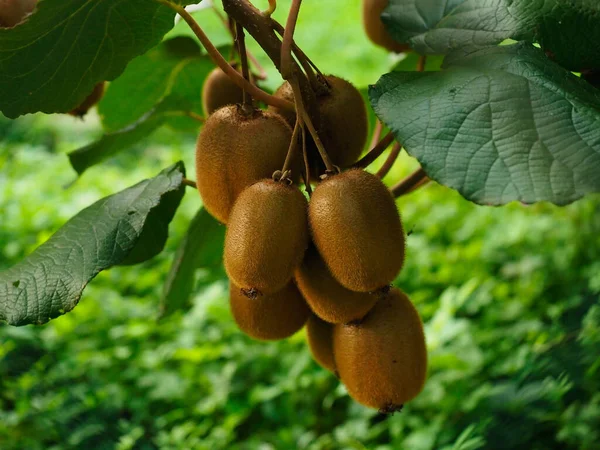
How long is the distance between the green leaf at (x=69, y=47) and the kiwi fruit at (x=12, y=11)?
0.12 meters

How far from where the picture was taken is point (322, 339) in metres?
0.88

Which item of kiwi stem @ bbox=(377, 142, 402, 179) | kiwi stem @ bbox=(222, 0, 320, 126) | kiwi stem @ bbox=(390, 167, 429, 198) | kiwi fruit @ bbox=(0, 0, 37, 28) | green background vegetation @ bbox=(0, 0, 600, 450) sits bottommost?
green background vegetation @ bbox=(0, 0, 600, 450)

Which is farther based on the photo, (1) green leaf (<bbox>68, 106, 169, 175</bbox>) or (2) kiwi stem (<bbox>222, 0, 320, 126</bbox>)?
(1) green leaf (<bbox>68, 106, 169, 175</bbox>)

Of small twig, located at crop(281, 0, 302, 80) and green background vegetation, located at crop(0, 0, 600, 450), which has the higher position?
small twig, located at crop(281, 0, 302, 80)

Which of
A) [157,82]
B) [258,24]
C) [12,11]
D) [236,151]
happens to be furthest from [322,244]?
[157,82]

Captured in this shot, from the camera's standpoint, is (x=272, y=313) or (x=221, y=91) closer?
(x=272, y=313)

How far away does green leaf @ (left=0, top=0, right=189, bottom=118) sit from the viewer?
738 mm

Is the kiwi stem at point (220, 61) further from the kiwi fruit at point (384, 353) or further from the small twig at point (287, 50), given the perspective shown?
the kiwi fruit at point (384, 353)

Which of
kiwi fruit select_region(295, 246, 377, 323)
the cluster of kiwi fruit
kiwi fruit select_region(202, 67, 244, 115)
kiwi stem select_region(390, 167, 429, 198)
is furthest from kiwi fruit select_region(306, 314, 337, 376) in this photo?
kiwi fruit select_region(202, 67, 244, 115)

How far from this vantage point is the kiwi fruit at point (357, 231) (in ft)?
2.17

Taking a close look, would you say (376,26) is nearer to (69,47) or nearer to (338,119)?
(338,119)

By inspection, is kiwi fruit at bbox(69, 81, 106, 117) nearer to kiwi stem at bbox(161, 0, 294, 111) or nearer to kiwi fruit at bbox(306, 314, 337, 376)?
kiwi stem at bbox(161, 0, 294, 111)

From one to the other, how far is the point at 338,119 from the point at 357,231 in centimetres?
18

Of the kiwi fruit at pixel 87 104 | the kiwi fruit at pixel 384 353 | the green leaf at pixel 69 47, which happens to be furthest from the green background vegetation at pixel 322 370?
the green leaf at pixel 69 47
